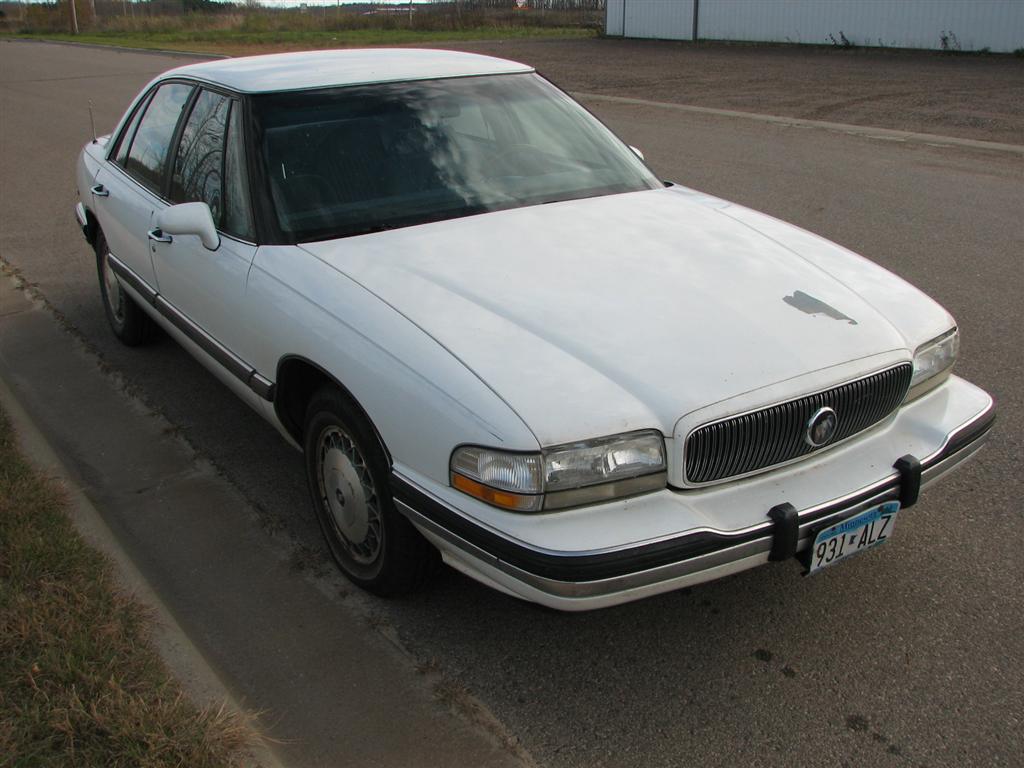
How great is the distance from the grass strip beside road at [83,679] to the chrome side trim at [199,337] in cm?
81

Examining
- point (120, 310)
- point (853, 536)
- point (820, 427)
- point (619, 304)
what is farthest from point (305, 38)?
point (853, 536)

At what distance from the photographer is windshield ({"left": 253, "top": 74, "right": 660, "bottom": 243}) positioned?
3.74 meters

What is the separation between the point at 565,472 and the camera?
2.61 metres

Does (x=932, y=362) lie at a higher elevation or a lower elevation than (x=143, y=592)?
higher

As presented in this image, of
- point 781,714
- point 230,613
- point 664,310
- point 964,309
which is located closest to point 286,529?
point 230,613

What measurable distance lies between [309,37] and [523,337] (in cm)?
3392

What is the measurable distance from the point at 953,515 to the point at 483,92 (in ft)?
8.41

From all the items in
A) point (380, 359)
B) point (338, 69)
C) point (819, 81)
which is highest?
point (338, 69)

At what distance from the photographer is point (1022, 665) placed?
2.94 m

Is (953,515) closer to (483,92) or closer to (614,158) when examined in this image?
(614,158)

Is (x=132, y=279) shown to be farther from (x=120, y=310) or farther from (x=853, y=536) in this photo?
(x=853, y=536)

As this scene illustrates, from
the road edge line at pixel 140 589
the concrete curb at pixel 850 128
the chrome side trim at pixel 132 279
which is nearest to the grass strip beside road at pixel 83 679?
the road edge line at pixel 140 589

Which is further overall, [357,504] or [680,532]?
[357,504]

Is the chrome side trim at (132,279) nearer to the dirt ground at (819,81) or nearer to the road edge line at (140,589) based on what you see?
the road edge line at (140,589)
